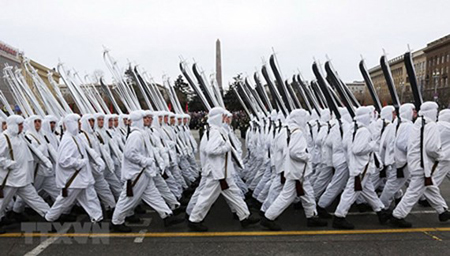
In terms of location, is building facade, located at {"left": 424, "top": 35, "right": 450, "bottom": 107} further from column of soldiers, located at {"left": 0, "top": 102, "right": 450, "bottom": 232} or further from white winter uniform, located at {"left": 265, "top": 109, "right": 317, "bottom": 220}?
white winter uniform, located at {"left": 265, "top": 109, "right": 317, "bottom": 220}

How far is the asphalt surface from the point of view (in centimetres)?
491

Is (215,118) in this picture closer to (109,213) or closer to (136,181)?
(136,181)

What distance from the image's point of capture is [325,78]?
7.78 meters

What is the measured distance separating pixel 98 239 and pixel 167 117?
3816mm

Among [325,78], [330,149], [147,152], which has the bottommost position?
[330,149]

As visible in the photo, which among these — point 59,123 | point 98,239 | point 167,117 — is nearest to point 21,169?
point 98,239

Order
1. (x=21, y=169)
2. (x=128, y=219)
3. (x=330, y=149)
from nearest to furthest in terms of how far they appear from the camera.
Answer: (x=21, y=169)
(x=128, y=219)
(x=330, y=149)

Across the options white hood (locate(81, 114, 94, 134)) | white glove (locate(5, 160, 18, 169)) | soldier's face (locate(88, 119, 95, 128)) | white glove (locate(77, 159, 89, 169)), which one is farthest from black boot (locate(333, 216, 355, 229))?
white glove (locate(5, 160, 18, 169))

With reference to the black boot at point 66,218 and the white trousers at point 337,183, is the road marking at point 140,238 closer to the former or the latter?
the black boot at point 66,218

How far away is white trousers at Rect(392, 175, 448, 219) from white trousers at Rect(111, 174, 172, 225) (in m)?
3.26

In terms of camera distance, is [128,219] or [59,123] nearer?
[128,219]

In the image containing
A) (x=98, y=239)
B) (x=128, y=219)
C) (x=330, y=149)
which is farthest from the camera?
(x=330, y=149)

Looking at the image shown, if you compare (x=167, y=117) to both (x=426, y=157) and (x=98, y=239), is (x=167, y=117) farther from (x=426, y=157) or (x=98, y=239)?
(x=426, y=157)

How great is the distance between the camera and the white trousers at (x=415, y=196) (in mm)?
5645
